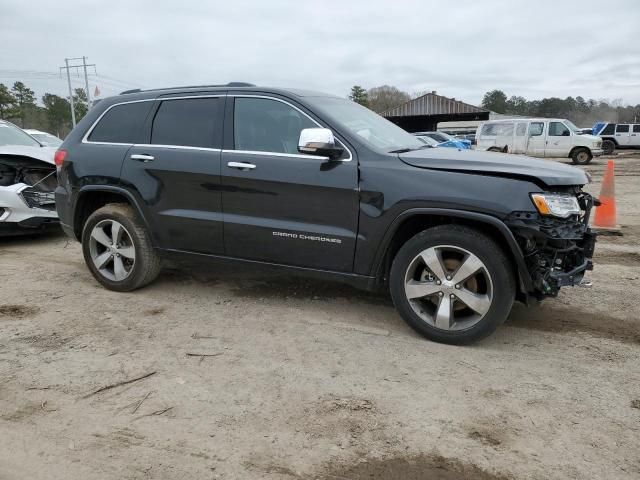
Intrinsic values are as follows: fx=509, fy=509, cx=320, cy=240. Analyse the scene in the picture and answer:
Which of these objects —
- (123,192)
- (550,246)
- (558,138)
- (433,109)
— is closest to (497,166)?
(550,246)

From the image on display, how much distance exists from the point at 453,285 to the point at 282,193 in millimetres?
1437

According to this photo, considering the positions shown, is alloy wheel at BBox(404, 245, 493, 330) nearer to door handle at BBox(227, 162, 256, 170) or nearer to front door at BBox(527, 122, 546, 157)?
door handle at BBox(227, 162, 256, 170)

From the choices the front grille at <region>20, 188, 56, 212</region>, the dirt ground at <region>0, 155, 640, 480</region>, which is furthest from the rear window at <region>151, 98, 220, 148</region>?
the front grille at <region>20, 188, 56, 212</region>

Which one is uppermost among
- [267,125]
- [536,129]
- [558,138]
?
[536,129]

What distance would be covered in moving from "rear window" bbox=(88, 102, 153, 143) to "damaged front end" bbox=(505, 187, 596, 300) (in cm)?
329

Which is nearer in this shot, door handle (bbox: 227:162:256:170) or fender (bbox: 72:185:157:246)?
door handle (bbox: 227:162:256:170)

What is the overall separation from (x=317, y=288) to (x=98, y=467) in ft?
8.97

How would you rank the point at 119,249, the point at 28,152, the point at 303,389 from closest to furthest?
the point at 303,389
the point at 119,249
the point at 28,152

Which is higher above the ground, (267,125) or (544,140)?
(267,125)

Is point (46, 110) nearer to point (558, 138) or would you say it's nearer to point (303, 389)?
point (558, 138)

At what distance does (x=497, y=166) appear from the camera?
341 cm

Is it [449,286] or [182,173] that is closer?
[449,286]

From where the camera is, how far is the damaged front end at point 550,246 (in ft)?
10.6

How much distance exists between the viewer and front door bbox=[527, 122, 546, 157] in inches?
831
